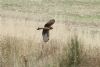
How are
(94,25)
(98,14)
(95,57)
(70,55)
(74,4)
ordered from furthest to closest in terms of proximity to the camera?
(74,4), (98,14), (94,25), (95,57), (70,55)

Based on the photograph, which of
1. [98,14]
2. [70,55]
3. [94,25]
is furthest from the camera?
[98,14]

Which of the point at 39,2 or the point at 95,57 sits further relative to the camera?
the point at 39,2

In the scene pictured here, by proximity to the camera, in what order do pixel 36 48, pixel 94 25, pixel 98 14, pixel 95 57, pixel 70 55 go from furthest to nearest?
pixel 98 14, pixel 94 25, pixel 36 48, pixel 95 57, pixel 70 55

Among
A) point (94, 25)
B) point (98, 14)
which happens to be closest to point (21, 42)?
point (94, 25)

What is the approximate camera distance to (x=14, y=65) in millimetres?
6316

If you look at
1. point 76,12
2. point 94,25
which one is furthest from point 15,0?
point 94,25

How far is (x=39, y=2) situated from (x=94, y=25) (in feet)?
34.0

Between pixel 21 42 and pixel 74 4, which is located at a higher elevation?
pixel 21 42

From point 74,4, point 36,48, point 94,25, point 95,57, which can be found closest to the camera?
point 95,57

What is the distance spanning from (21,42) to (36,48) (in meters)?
0.52

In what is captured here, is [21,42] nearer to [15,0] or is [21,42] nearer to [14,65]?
[14,65]

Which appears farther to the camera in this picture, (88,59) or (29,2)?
(29,2)

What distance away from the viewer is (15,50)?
691 centimetres

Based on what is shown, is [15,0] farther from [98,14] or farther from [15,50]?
[15,50]
